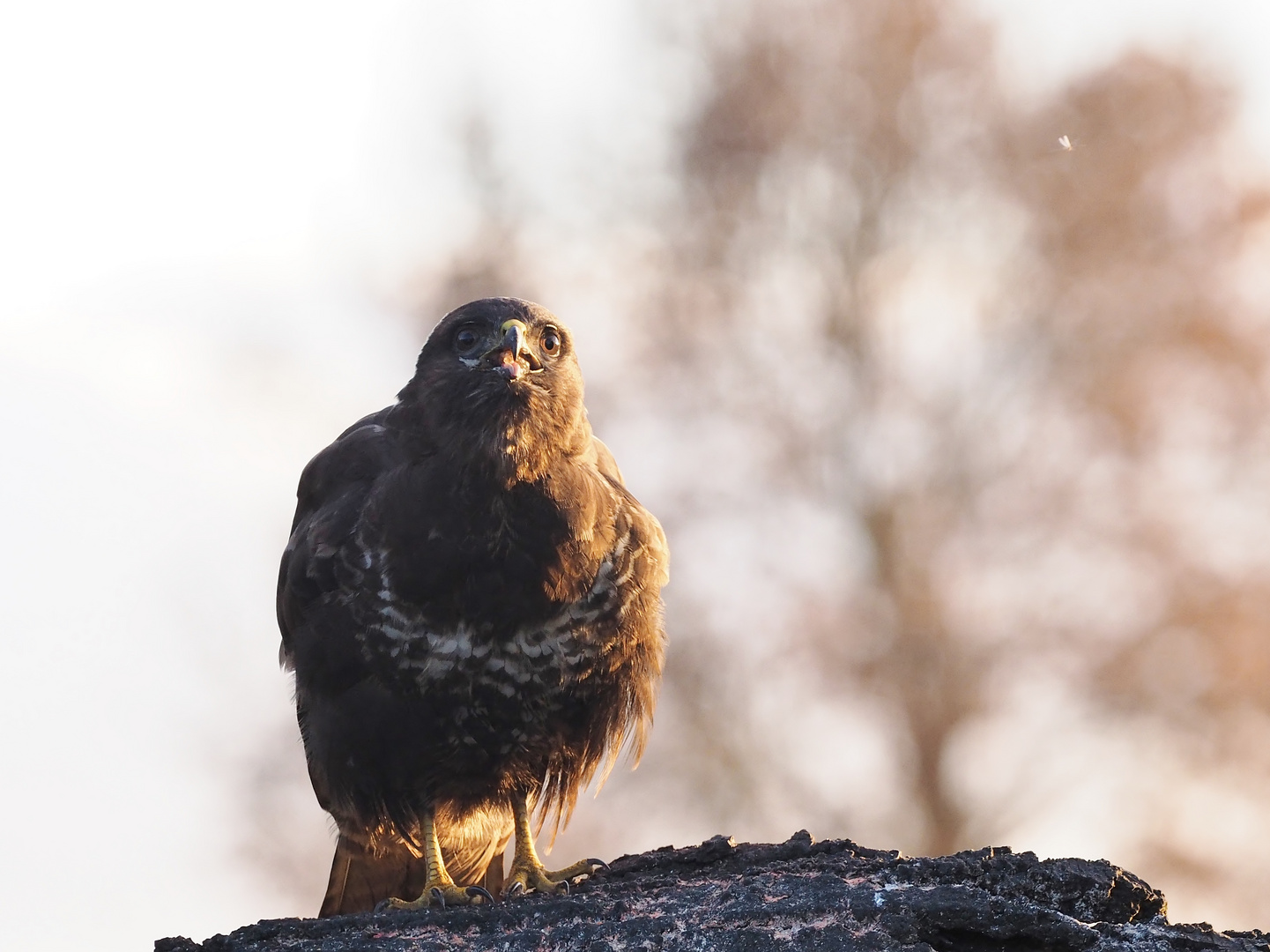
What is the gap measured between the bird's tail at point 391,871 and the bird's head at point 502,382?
1.64 meters

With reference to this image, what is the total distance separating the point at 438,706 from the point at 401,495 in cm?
76

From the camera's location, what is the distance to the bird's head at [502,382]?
4.49m

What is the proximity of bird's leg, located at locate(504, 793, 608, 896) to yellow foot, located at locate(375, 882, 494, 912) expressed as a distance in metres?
0.12

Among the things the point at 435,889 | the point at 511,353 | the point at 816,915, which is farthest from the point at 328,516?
the point at 816,915

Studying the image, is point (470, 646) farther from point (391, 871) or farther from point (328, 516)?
point (391, 871)

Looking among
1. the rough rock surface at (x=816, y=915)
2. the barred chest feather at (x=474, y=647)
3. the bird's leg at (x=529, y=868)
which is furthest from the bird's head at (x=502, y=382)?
the rough rock surface at (x=816, y=915)

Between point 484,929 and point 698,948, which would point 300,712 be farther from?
point 698,948

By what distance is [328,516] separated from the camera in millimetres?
4828

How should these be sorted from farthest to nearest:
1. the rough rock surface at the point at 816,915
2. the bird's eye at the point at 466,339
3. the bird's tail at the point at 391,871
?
the bird's tail at the point at 391,871 → the bird's eye at the point at 466,339 → the rough rock surface at the point at 816,915

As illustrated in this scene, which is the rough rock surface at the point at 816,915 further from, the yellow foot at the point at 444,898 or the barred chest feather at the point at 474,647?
the barred chest feather at the point at 474,647

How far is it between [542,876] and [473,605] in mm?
1106

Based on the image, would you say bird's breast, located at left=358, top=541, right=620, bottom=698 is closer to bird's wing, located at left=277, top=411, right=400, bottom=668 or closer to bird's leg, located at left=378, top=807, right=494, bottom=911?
bird's wing, located at left=277, top=411, right=400, bottom=668

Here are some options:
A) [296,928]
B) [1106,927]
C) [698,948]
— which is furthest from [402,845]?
[1106,927]

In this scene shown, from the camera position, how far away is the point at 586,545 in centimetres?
461
